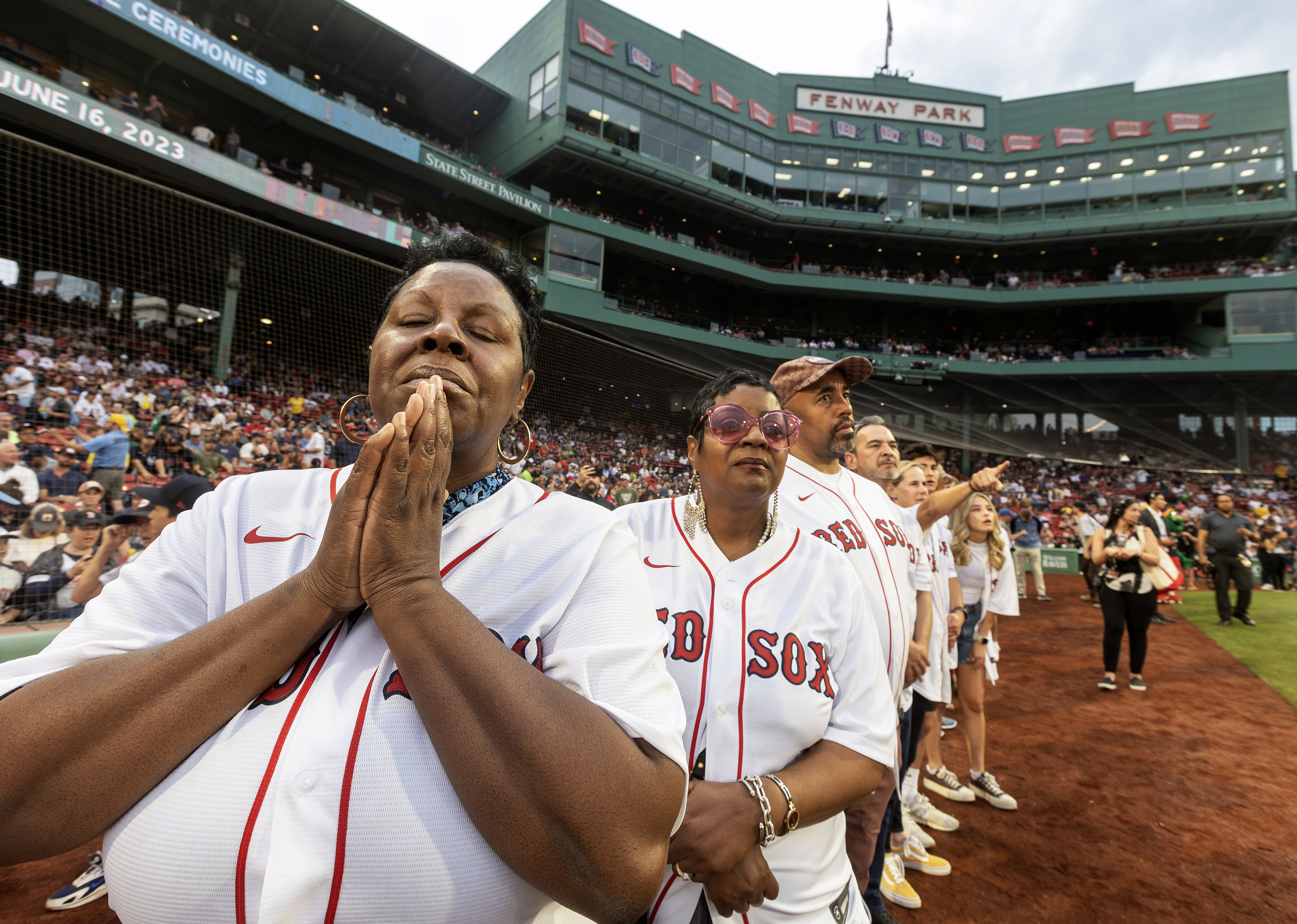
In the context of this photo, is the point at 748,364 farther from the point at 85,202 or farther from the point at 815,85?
the point at 85,202

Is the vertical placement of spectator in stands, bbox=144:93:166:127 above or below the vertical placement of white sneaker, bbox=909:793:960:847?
above

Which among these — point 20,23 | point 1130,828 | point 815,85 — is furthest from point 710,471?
point 815,85

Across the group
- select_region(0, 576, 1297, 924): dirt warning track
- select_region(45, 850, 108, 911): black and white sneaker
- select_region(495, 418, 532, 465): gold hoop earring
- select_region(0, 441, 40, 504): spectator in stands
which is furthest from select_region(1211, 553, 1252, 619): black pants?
select_region(0, 441, 40, 504): spectator in stands

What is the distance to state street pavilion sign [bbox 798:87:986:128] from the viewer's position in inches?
1256

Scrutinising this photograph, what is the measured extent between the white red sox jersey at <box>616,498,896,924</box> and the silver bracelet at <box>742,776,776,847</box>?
56mm

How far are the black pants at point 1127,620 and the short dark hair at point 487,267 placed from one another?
278 inches

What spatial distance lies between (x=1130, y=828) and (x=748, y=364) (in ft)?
78.9

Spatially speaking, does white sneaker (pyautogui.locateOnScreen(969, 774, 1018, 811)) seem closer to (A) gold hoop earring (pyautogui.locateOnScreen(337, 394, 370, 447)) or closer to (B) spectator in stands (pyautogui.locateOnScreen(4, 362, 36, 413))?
(A) gold hoop earring (pyautogui.locateOnScreen(337, 394, 370, 447))

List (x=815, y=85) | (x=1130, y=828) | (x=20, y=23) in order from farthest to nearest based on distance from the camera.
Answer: (x=815, y=85) → (x=20, y=23) → (x=1130, y=828)

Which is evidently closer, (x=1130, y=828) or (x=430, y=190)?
(x=1130, y=828)

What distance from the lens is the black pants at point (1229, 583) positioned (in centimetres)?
910

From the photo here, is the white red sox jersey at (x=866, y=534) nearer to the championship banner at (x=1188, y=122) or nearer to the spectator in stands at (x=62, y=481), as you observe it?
the spectator in stands at (x=62, y=481)

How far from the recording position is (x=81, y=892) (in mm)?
2691

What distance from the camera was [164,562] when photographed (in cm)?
99
